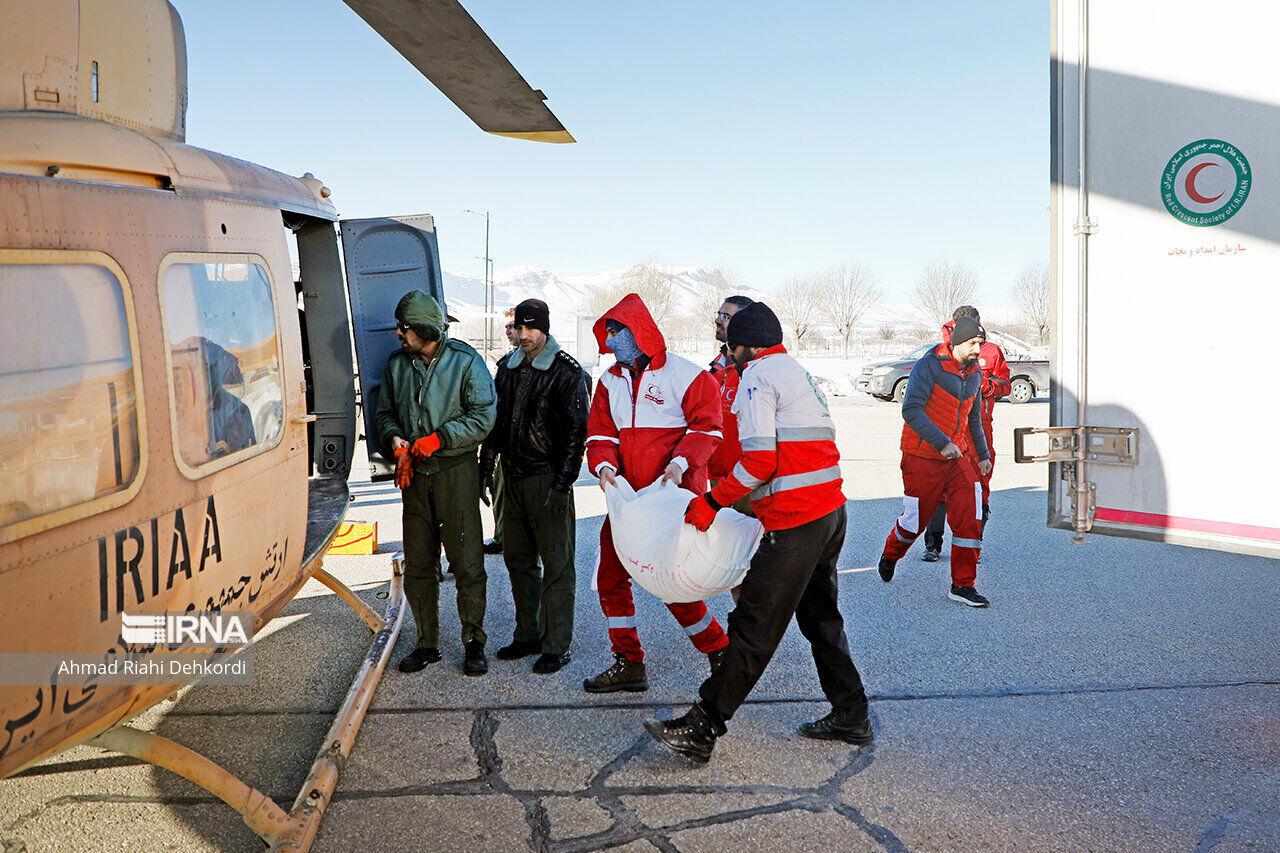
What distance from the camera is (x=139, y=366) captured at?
2.36 m

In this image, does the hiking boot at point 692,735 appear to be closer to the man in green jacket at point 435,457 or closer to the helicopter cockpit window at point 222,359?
the man in green jacket at point 435,457

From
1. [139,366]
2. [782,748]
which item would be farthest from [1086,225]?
[139,366]

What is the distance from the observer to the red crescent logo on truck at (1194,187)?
3230 mm

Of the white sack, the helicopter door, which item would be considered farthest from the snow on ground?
the white sack

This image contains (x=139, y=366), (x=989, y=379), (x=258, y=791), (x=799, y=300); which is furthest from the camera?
(x=799, y=300)

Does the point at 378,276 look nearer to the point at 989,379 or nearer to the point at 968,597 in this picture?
the point at 968,597

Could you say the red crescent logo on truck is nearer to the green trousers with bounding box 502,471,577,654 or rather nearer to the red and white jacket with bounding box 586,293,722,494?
the red and white jacket with bounding box 586,293,722,494

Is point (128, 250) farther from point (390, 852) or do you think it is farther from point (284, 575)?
point (390, 852)

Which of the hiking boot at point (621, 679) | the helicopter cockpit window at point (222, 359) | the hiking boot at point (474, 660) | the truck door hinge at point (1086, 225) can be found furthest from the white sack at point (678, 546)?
the truck door hinge at point (1086, 225)

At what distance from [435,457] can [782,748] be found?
222 cm

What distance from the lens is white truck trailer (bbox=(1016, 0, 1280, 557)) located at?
3.17 meters

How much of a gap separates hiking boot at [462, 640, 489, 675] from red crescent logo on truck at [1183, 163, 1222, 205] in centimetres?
385

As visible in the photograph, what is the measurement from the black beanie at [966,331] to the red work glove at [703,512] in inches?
125

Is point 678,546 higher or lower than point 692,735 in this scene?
higher
